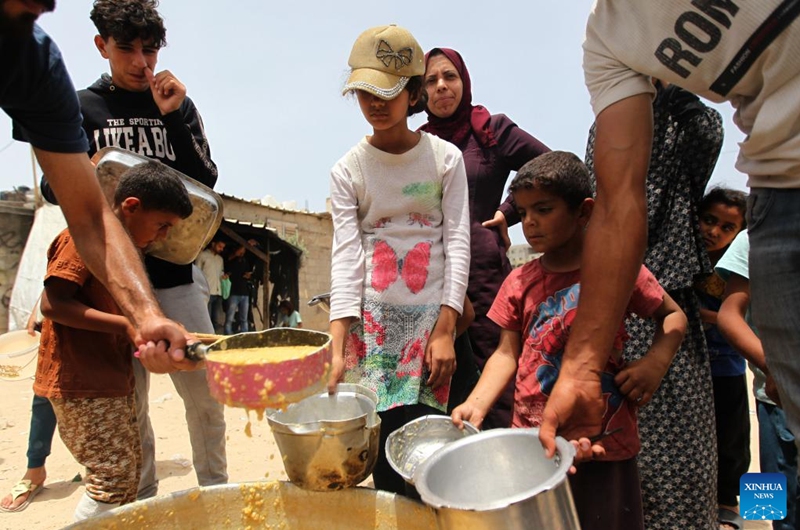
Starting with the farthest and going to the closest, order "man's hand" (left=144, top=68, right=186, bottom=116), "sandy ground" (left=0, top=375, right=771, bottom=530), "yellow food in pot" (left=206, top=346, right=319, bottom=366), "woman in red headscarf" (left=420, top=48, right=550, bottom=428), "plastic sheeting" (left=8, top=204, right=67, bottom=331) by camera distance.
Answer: "plastic sheeting" (left=8, top=204, right=67, bottom=331), "sandy ground" (left=0, top=375, right=771, bottom=530), "man's hand" (left=144, top=68, right=186, bottom=116), "woman in red headscarf" (left=420, top=48, right=550, bottom=428), "yellow food in pot" (left=206, top=346, right=319, bottom=366)

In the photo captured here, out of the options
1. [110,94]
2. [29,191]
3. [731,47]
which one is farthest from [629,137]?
[29,191]

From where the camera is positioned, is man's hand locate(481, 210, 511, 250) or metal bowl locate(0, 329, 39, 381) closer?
man's hand locate(481, 210, 511, 250)

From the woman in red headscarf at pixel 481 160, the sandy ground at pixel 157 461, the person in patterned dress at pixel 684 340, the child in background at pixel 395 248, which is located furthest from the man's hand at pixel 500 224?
the sandy ground at pixel 157 461

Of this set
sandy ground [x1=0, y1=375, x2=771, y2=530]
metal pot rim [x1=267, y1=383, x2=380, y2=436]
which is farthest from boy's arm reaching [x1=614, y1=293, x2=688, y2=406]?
sandy ground [x1=0, y1=375, x2=771, y2=530]

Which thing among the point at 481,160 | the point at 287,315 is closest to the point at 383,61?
the point at 481,160

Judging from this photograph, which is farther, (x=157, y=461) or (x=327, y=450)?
(x=157, y=461)

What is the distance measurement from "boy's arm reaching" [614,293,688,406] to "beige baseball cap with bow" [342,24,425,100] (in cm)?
131

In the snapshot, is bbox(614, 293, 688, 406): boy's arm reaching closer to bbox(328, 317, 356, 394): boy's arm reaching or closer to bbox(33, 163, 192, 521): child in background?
bbox(328, 317, 356, 394): boy's arm reaching

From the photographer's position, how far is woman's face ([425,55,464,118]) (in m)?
2.97

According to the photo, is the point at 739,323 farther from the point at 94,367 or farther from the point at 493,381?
the point at 94,367

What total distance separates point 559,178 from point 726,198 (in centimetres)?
146

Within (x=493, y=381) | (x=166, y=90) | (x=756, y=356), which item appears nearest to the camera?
(x=493, y=381)

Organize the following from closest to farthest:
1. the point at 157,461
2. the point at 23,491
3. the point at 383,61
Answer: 1. the point at 383,61
2. the point at 23,491
3. the point at 157,461

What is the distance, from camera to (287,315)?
42.4 feet
